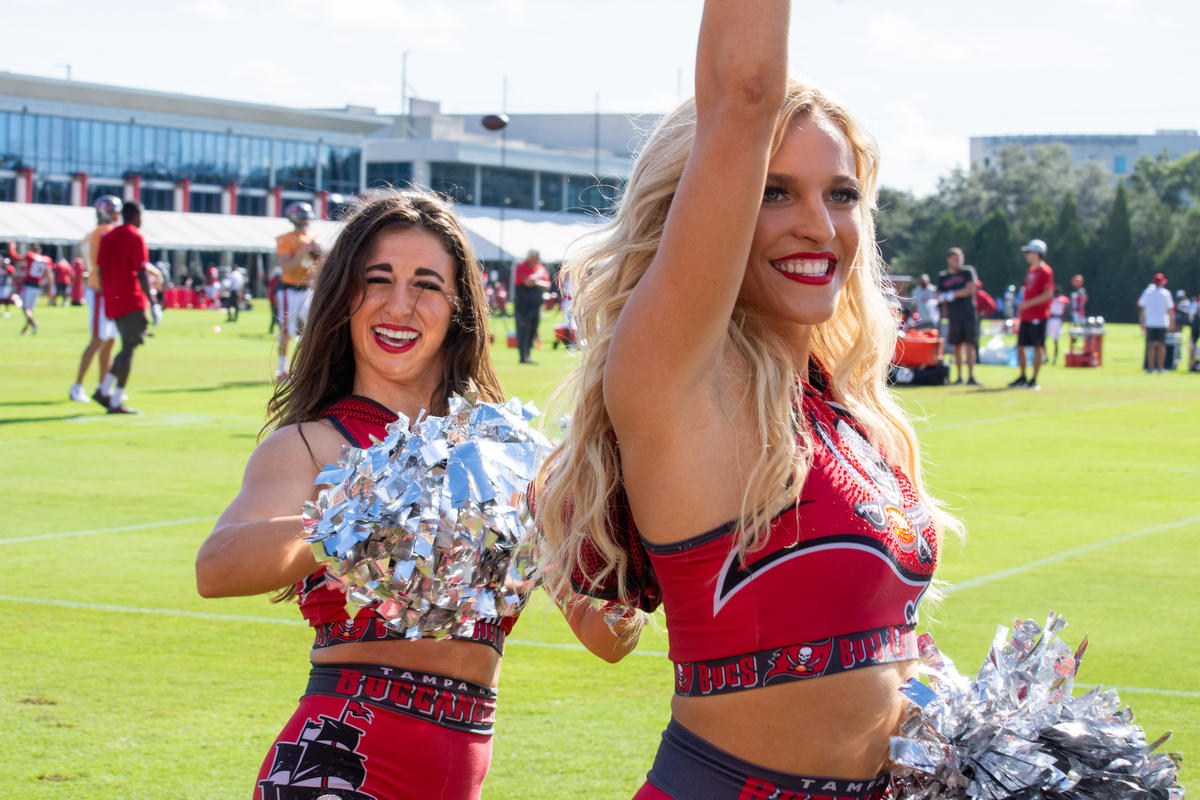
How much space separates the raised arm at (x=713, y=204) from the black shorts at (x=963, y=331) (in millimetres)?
17503

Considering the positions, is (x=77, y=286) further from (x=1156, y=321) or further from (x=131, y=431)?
(x=1156, y=321)

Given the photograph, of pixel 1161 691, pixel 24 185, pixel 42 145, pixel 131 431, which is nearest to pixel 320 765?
pixel 1161 691

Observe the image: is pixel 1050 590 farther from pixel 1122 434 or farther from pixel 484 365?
pixel 1122 434

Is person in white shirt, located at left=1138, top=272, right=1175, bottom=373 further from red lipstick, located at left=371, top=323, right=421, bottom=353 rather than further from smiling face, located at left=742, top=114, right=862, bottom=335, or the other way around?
smiling face, located at left=742, top=114, right=862, bottom=335

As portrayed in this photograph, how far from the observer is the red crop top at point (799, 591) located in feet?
5.43

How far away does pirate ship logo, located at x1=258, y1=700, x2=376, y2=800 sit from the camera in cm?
213

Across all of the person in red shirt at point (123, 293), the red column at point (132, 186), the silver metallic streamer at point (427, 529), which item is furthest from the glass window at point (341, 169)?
the silver metallic streamer at point (427, 529)

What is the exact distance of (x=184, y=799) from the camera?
11.9ft

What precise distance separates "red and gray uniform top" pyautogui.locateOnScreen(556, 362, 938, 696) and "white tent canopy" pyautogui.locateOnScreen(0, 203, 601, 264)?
56.2 meters

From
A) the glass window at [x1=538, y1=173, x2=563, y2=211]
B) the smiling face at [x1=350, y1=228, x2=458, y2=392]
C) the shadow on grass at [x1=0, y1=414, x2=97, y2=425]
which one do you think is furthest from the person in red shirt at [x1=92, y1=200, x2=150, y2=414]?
the glass window at [x1=538, y1=173, x2=563, y2=211]

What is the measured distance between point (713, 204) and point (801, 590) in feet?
1.74

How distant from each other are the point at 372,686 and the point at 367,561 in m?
0.32

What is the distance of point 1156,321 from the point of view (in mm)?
22562

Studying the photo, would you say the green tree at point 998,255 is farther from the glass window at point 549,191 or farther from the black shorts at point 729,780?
the black shorts at point 729,780
